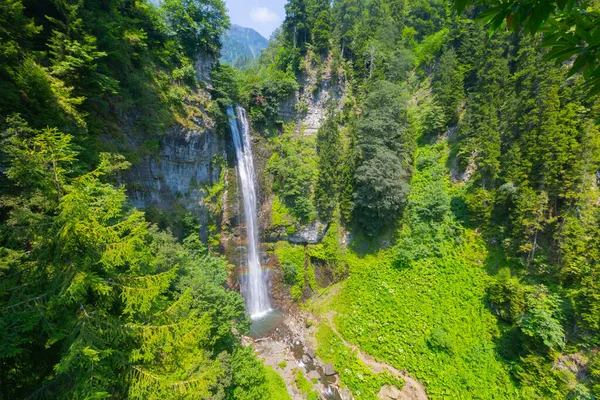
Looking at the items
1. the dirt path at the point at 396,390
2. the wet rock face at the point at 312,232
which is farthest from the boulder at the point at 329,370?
the wet rock face at the point at 312,232

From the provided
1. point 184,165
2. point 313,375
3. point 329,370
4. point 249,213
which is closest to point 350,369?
point 329,370

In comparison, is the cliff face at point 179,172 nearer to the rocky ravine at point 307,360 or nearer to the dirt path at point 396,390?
the rocky ravine at point 307,360

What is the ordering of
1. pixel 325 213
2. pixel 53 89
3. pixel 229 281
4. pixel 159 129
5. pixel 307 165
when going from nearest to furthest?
pixel 53 89
pixel 159 129
pixel 229 281
pixel 325 213
pixel 307 165

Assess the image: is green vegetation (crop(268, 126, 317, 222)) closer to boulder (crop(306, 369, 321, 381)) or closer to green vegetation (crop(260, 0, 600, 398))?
green vegetation (crop(260, 0, 600, 398))

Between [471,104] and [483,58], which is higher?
[483,58]

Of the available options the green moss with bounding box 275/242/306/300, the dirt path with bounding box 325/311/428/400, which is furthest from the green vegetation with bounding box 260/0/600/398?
the green moss with bounding box 275/242/306/300

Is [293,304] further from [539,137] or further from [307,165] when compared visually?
[539,137]

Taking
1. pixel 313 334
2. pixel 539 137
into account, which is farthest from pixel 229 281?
pixel 539 137
